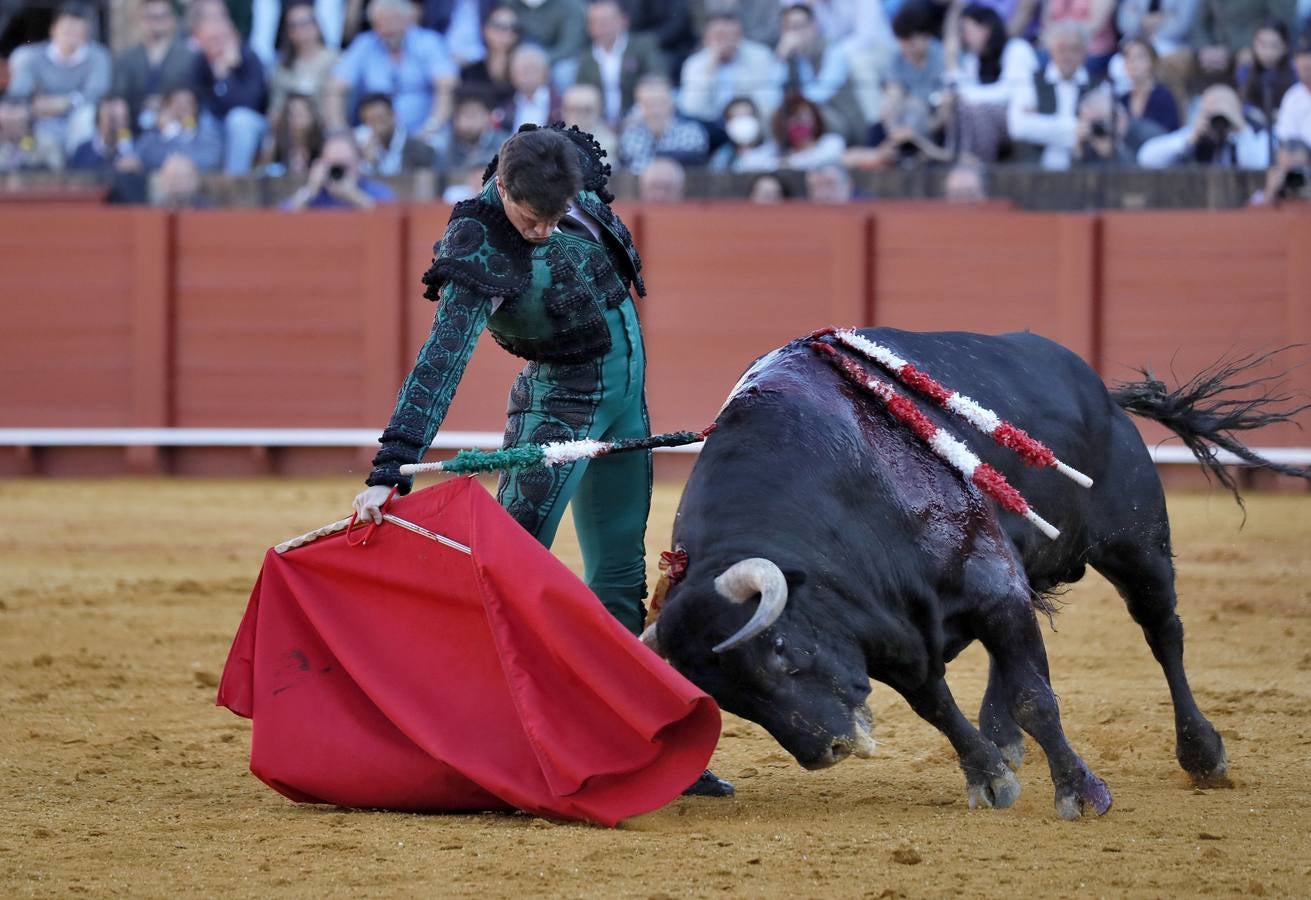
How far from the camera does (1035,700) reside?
2863mm

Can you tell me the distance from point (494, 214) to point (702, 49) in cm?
642

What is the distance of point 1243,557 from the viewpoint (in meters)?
6.37

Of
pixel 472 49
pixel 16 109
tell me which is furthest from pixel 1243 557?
pixel 16 109

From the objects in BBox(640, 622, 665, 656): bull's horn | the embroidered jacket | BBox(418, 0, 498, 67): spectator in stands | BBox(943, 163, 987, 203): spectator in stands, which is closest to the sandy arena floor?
BBox(640, 622, 665, 656): bull's horn

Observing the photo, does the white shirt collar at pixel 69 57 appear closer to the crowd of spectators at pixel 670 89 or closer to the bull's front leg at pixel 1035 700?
the crowd of spectators at pixel 670 89

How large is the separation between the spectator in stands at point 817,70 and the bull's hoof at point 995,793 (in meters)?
6.17

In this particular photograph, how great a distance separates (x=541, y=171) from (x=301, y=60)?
737cm

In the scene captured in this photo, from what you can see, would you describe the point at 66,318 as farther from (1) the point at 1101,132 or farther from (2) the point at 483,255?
(2) the point at 483,255

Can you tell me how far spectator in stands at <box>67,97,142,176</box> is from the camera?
955 cm

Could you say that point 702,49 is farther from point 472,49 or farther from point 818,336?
point 818,336

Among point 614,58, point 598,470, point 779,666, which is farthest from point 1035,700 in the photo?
point 614,58

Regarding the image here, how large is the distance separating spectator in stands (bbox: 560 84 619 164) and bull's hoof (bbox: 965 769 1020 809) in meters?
5.98

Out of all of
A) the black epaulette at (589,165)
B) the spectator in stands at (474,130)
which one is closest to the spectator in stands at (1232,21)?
the spectator in stands at (474,130)

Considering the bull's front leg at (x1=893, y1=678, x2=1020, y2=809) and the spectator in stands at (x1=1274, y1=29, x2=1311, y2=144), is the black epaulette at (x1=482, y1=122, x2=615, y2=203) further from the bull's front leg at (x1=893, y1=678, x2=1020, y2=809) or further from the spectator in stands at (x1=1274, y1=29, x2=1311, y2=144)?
the spectator in stands at (x1=1274, y1=29, x2=1311, y2=144)
